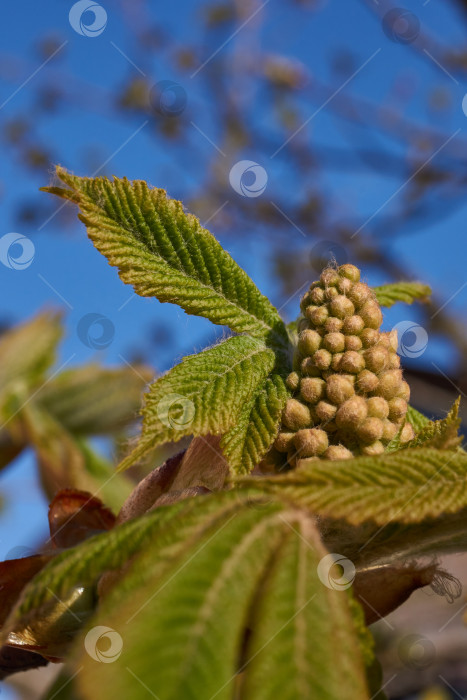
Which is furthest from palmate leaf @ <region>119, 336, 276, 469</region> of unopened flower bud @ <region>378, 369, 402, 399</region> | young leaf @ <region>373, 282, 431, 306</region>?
young leaf @ <region>373, 282, 431, 306</region>

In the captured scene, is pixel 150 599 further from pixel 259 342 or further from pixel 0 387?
pixel 0 387

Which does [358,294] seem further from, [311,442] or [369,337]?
[311,442]

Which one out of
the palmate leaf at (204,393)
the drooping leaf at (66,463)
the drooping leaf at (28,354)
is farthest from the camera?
the drooping leaf at (28,354)

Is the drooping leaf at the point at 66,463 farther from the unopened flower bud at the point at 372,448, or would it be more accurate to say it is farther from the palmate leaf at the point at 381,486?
the palmate leaf at the point at 381,486

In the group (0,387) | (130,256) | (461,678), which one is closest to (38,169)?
(0,387)

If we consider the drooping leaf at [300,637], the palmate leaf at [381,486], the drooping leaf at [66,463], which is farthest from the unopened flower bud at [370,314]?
the drooping leaf at [66,463]

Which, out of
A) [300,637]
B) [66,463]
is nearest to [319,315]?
[300,637]

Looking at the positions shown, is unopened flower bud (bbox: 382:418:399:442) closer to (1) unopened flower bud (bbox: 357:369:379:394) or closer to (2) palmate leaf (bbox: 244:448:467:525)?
(1) unopened flower bud (bbox: 357:369:379:394)
